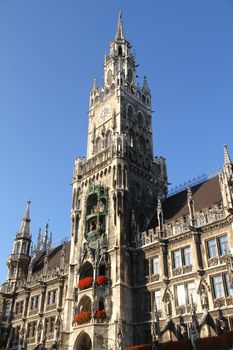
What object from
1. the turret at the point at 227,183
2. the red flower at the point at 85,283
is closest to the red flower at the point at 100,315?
the red flower at the point at 85,283

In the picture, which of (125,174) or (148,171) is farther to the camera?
(148,171)

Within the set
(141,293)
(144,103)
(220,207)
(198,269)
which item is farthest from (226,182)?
(144,103)

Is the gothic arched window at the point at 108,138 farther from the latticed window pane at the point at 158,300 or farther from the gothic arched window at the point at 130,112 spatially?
the latticed window pane at the point at 158,300

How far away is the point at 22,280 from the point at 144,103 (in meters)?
30.9

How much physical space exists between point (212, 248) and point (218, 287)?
342 centimetres

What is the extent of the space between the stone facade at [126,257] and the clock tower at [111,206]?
0.11 metres

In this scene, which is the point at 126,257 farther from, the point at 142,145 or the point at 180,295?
the point at 142,145

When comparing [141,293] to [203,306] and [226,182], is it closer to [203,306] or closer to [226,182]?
[203,306]

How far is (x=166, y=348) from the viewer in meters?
29.9

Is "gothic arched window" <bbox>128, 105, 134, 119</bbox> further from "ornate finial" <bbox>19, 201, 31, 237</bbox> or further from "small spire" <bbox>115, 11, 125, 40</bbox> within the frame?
"ornate finial" <bbox>19, 201, 31, 237</bbox>

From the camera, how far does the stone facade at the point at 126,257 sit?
3375cm

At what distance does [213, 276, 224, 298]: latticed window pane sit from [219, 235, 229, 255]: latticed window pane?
219 centimetres

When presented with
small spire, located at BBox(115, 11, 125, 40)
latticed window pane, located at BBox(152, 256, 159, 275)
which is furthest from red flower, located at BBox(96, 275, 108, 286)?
small spire, located at BBox(115, 11, 125, 40)

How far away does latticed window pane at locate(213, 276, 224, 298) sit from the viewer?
32.1m
